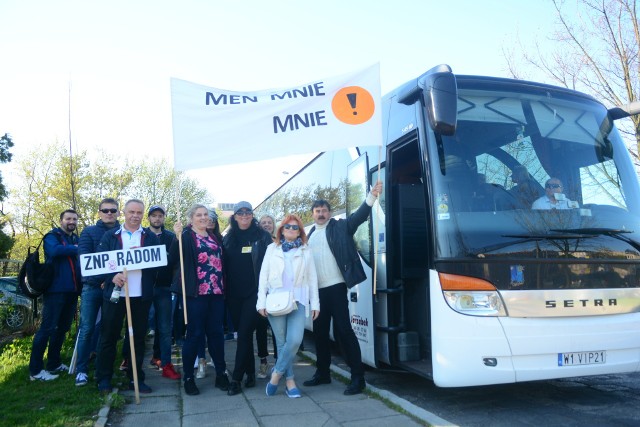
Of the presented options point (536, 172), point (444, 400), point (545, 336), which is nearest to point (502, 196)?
point (536, 172)

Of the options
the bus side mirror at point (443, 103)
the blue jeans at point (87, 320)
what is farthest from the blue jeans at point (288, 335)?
the bus side mirror at point (443, 103)

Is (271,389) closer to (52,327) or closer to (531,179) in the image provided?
(52,327)

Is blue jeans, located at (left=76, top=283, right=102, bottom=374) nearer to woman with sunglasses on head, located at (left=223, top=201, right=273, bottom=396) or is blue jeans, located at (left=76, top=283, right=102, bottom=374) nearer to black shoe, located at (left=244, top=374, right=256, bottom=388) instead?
woman with sunglasses on head, located at (left=223, top=201, right=273, bottom=396)

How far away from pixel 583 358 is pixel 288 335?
2.81m

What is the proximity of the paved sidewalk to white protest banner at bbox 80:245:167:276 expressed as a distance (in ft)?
4.57

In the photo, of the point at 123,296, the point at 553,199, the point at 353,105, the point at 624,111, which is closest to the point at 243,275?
the point at 123,296

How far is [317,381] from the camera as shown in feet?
20.0

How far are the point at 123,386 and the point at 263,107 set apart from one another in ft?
11.7

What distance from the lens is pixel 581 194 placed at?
16.5 ft

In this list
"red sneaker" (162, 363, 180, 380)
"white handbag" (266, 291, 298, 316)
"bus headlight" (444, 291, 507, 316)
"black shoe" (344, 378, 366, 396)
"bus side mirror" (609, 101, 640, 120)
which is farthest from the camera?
"red sneaker" (162, 363, 180, 380)

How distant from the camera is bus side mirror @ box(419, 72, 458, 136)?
4574 mm

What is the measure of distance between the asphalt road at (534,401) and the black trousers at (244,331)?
1.53 metres

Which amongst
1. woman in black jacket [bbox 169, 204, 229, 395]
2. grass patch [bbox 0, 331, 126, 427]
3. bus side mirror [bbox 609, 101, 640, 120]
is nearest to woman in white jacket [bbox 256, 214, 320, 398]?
woman in black jacket [bbox 169, 204, 229, 395]

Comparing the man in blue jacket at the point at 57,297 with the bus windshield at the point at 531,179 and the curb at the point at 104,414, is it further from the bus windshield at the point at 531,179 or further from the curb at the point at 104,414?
the bus windshield at the point at 531,179
